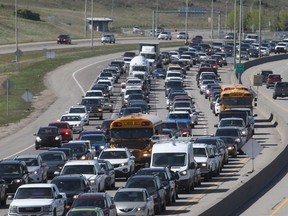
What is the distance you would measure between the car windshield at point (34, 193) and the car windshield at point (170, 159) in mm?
9627

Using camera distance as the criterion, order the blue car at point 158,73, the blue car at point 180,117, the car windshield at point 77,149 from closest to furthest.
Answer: the car windshield at point 77,149 < the blue car at point 180,117 < the blue car at point 158,73

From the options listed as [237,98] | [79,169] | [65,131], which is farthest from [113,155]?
[237,98]

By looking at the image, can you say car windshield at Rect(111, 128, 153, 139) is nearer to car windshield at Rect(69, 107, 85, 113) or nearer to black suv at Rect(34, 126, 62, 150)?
black suv at Rect(34, 126, 62, 150)

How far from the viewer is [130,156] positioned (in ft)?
163

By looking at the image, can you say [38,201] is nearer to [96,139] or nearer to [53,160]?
[53,160]

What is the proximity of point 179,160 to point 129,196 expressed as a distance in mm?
9719

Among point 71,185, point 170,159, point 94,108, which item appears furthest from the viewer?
point 94,108

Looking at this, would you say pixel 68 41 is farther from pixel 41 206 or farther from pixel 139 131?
pixel 41 206

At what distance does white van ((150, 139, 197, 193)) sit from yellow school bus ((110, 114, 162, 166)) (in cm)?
497

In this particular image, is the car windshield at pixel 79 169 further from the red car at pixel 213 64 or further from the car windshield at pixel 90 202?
the red car at pixel 213 64

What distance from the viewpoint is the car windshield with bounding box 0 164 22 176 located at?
4375 centimetres

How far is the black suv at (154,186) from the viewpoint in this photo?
3797 cm

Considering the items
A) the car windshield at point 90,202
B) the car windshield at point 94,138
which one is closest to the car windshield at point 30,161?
the car windshield at point 94,138

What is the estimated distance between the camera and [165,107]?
292 feet
